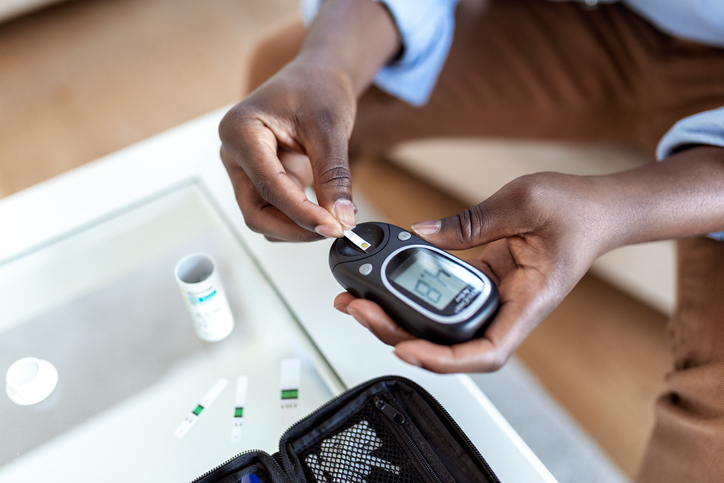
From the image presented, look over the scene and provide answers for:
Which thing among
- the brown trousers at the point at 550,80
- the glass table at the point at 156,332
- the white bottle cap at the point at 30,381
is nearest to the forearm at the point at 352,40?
the brown trousers at the point at 550,80

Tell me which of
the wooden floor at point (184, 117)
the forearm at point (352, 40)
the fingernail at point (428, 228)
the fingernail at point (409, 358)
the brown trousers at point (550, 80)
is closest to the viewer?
the fingernail at point (409, 358)

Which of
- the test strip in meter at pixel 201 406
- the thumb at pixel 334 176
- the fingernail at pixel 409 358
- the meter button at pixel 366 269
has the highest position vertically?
the thumb at pixel 334 176

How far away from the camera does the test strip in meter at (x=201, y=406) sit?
0.66 m

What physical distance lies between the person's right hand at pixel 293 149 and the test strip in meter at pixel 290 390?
0.17 meters

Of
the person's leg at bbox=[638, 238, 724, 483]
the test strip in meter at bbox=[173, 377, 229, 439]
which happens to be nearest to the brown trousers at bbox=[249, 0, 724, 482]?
the person's leg at bbox=[638, 238, 724, 483]

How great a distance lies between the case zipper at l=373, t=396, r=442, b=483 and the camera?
549 mm

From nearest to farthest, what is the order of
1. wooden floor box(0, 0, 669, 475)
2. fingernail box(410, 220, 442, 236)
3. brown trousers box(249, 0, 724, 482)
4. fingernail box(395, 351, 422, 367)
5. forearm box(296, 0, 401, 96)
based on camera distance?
fingernail box(395, 351, 422, 367) → fingernail box(410, 220, 442, 236) → forearm box(296, 0, 401, 96) → brown trousers box(249, 0, 724, 482) → wooden floor box(0, 0, 669, 475)

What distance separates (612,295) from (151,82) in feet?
4.79

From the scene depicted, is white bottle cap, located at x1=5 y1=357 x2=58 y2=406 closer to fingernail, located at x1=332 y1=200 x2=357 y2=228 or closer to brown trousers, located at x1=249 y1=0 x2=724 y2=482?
fingernail, located at x1=332 y1=200 x2=357 y2=228

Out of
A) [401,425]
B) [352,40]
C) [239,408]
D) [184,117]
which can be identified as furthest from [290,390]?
[184,117]

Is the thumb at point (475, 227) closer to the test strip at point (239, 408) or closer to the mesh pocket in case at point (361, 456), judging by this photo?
the mesh pocket in case at point (361, 456)

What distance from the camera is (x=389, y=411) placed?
1.92 feet

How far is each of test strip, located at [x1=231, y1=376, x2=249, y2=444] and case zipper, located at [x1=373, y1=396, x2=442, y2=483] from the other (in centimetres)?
18

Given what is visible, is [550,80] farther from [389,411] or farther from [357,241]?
[389,411]
